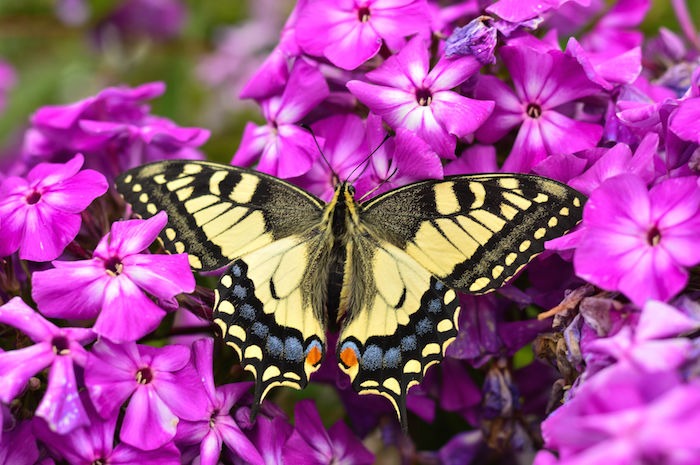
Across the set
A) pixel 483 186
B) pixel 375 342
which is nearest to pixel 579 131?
pixel 483 186

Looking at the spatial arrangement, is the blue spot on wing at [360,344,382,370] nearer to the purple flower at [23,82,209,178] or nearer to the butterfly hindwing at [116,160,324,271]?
the butterfly hindwing at [116,160,324,271]

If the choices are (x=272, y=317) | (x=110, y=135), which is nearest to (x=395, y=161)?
(x=272, y=317)

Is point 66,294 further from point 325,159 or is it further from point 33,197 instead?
point 325,159

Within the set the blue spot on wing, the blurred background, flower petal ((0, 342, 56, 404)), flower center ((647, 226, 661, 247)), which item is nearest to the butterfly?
the blue spot on wing

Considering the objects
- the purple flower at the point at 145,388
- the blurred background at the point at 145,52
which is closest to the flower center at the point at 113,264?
the purple flower at the point at 145,388

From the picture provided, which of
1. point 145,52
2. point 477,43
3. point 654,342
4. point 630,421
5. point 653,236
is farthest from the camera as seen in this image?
point 145,52

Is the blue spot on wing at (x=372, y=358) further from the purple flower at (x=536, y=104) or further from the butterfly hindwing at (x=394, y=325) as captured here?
the purple flower at (x=536, y=104)

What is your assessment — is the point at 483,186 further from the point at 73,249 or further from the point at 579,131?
the point at 73,249
